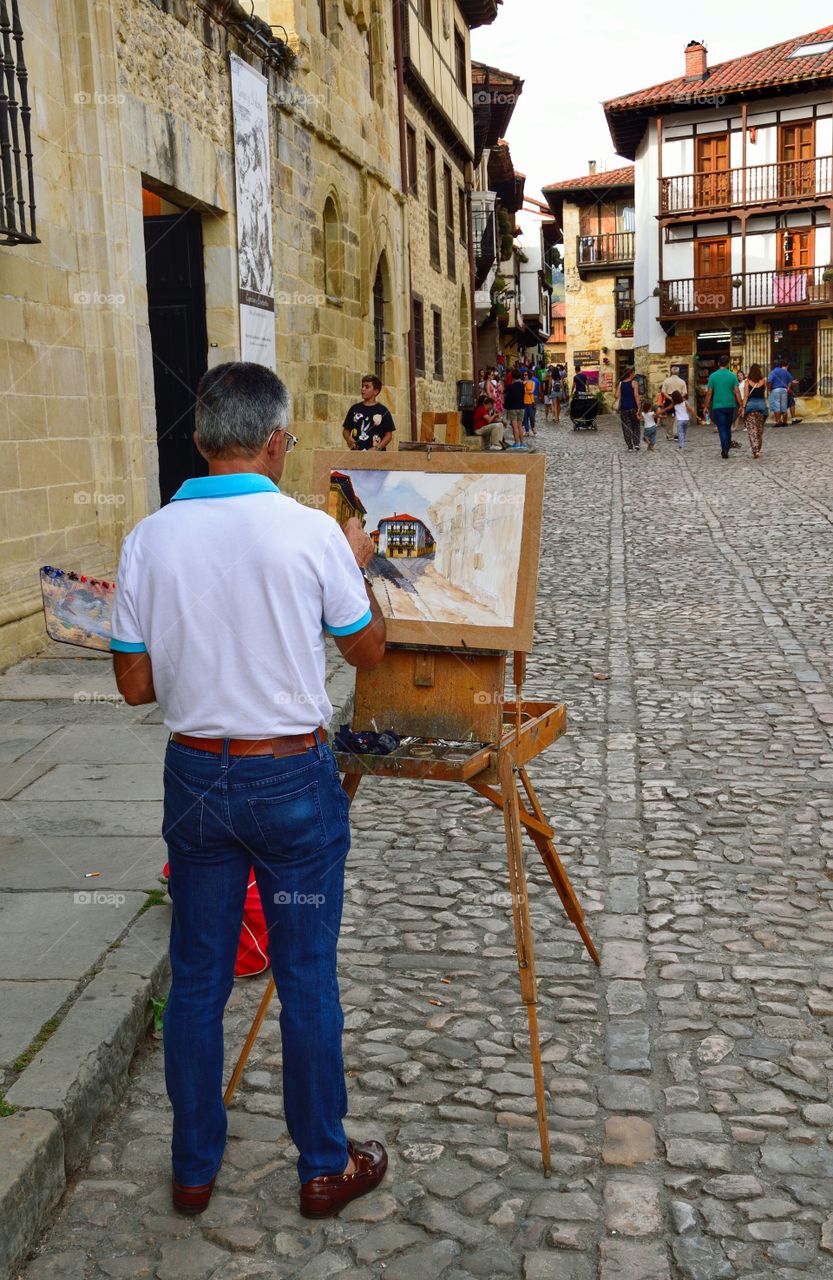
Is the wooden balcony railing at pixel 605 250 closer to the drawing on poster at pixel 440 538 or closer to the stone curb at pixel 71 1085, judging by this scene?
the drawing on poster at pixel 440 538

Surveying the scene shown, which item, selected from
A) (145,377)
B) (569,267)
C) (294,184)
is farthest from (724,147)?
(145,377)

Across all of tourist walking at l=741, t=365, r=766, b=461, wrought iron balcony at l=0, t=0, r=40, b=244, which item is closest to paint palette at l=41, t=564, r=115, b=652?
wrought iron balcony at l=0, t=0, r=40, b=244

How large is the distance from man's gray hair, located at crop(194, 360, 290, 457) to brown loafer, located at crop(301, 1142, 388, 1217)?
1.63 m

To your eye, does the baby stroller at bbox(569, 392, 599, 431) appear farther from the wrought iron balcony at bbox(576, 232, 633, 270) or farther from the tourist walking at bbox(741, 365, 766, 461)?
the wrought iron balcony at bbox(576, 232, 633, 270)

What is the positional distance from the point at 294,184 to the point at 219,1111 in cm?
1275

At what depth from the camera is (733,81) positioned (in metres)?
39.9

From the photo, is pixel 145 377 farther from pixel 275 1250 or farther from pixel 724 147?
pixel 724 147

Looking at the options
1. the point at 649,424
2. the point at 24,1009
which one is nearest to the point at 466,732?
the point at 24,1009

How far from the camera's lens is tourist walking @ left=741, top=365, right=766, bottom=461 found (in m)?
23.2

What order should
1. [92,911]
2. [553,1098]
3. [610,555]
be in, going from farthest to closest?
[610,555] < [92,911] < [553,1098]

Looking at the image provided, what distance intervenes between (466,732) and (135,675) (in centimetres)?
114

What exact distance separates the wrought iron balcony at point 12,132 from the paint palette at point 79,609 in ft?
15.4

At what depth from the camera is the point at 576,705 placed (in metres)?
7.65

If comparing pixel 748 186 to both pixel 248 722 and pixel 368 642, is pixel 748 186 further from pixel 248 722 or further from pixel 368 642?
pixel 248 722
